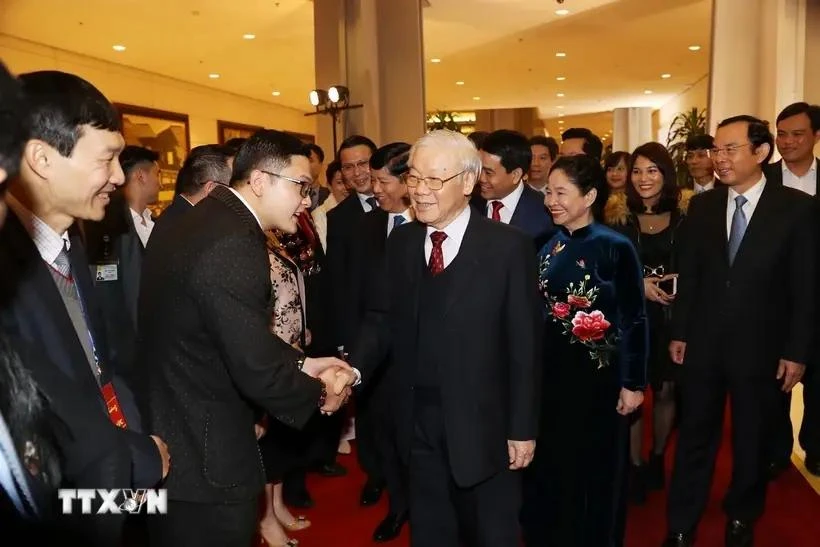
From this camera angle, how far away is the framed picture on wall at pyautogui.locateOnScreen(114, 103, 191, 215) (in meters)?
12.0

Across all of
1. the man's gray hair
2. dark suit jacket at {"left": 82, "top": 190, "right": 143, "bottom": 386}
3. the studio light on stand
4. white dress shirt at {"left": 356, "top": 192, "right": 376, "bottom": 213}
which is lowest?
dark suit jacket at {"left": 82, "top": 190, "right": 143, "bottom": 386}

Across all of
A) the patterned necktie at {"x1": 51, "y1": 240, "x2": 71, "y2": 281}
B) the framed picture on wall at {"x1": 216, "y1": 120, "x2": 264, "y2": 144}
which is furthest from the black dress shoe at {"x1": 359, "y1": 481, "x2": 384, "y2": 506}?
the framed picture on wall at {"x1": 216, "y1": 120, "x2": 264, "y2": 144}

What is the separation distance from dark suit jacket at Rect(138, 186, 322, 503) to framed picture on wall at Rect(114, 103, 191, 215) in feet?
35.8

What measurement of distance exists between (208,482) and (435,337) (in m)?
0.80

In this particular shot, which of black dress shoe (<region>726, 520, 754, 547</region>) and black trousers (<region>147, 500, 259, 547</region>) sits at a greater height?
black trousers (<region>147, 500, 259, 547</region>)

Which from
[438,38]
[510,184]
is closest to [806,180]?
[510,184]

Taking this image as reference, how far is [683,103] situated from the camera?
19375 millimetres

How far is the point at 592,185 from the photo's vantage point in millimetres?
2555

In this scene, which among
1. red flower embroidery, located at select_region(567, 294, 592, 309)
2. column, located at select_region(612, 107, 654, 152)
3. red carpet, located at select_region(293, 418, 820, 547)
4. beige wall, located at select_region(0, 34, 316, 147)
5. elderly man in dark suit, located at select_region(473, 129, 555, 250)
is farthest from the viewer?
column, located at select_region(612, 107, 654, 152)

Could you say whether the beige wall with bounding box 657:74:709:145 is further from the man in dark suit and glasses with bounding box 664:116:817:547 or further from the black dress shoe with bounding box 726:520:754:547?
the black dress shoe with bounding box 726:520:754:547

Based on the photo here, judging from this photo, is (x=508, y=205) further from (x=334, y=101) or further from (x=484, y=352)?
(x=334, y=101)

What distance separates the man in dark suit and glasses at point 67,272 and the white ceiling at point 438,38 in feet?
25.3

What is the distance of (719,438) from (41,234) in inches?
100

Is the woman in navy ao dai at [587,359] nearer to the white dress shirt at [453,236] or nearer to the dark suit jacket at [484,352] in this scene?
the dark suit jacket at [484,352]
